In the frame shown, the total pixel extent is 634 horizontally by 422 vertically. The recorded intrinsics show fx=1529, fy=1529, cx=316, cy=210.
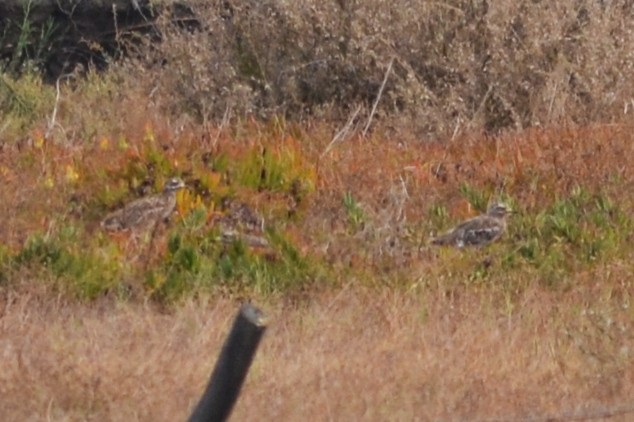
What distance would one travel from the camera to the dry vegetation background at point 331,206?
7.02 metres

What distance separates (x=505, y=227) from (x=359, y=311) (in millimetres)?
2214

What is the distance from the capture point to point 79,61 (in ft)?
59.3

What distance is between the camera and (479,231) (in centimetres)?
1032

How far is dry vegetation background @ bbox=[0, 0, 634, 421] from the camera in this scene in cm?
702

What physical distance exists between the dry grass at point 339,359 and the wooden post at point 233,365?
2.11 m

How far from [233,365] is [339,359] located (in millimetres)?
3118

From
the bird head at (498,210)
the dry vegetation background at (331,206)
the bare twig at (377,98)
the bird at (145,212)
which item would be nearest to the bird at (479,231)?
the bird head at (498,210)

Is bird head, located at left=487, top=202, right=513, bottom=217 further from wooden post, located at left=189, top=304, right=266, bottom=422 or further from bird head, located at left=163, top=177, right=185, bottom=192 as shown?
wooden post, located at left=189, top=304, right=266, bottom=422

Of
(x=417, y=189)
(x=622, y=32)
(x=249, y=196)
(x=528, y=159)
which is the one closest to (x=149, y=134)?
(x=249, y=196)

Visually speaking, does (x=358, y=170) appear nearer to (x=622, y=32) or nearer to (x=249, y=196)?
(x=249, y=196)

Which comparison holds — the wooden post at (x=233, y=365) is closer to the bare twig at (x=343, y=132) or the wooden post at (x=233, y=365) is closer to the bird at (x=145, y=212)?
the bird at (x=145, y=212)

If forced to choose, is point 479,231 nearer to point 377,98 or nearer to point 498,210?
point 498,210

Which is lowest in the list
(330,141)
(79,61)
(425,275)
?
(79,61)

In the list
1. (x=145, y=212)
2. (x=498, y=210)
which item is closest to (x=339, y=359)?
(x=498, y=210)
